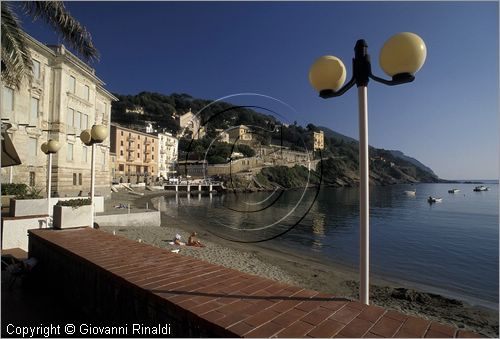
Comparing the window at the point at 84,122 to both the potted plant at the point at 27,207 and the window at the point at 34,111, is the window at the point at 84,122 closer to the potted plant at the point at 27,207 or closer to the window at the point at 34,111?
the window at the point at 34,111

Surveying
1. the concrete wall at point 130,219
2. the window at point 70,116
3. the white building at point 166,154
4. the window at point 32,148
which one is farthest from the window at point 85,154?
the white building at point 166,154

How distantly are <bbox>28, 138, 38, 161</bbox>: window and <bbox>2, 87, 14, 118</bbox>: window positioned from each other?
9.33ft

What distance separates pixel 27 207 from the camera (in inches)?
396

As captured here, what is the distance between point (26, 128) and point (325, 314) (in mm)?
29836

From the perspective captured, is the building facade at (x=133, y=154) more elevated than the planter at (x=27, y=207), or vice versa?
the building facade at (x=133, y=154)

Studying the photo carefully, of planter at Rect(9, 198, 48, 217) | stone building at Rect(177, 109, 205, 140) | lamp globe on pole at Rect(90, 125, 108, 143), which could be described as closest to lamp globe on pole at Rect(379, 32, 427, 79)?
stone building at Rect(177, 109, 205, 140)

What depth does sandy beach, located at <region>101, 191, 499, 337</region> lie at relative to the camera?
10.6 m

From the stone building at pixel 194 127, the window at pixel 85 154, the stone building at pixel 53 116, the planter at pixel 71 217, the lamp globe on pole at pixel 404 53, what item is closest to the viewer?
the lamp globe on pole at pixel 404 53

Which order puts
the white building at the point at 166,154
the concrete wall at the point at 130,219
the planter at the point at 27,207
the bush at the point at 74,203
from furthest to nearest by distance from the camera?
the white building at the point at 166,154
the concrete wall at the point at 130,219
the planter at the point at 27,207
the bush at the point at 74,203

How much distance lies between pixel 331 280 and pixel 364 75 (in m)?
12.9

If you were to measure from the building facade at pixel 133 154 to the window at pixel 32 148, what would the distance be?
3923 cm

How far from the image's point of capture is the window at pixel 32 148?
25.2 m

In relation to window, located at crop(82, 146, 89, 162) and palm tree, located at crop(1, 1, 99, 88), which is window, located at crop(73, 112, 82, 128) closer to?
window, located at crop(82, 146, 89, 162)

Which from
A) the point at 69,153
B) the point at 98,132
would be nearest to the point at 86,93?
the point at 69,153
